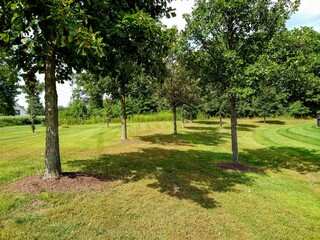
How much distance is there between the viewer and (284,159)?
1364 centimetres

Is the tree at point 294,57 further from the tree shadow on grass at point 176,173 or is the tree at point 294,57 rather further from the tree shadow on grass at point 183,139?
the tree shadow on grass at point 183,139

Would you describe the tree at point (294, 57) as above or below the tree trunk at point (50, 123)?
above

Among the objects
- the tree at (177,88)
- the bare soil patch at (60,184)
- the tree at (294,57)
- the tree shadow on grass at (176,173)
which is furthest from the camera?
the tree at (177,88)

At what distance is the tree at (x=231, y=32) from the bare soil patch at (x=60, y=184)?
20.4 feet

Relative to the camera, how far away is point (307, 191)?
833cm

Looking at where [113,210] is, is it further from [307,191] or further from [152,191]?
[307,191]

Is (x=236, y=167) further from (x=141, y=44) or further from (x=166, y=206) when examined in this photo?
(x=141, y=44)

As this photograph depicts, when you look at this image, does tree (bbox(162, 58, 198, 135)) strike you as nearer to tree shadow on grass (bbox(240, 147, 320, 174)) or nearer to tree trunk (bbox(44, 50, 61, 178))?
tree shadow on grass (bbox(240, 147, 320, 174))

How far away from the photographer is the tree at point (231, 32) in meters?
9.68

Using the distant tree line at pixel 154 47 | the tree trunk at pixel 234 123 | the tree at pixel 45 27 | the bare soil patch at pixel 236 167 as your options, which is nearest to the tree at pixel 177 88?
the distant tree line at pixel 154 47

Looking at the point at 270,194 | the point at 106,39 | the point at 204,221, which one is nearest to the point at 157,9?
the point at 106,39

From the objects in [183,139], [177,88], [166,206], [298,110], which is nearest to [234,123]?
[166,206]

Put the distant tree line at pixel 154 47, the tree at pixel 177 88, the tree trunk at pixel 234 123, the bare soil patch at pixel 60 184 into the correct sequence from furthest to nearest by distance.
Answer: the tree at pixel 177 88 → the tree trunk at pixel 234 123 → the bare soil patch at pixel 60 184 → the distant tree line at pixel 154 47

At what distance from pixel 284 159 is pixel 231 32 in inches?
317
